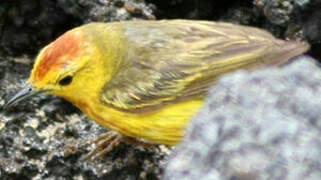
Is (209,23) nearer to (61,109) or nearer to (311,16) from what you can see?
(311,16)

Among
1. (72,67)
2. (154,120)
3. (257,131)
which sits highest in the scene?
(257,131)

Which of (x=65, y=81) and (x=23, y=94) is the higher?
(x=65, y=81)

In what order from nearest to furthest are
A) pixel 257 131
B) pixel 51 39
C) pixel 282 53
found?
pixel 257 131
pixel 282 53
pixel 51 39

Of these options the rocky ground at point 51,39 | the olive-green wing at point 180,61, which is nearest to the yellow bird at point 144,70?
the olive-green wing at point 180,61

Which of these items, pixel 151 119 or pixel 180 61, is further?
pixel 180 61

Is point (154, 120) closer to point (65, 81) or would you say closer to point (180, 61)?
point (180, 61)

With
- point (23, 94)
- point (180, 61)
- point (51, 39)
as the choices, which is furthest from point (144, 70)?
point (51, 39)

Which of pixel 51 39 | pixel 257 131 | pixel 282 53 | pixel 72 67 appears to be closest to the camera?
pixel 257 131

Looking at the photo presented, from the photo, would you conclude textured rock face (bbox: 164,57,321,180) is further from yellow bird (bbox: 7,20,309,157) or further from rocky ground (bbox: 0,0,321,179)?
rocky ground (bbox: 0,0,321,179)
